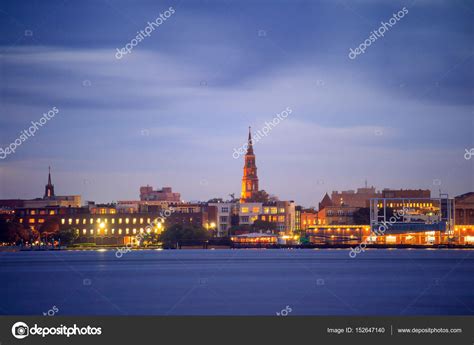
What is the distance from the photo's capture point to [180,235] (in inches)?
5236

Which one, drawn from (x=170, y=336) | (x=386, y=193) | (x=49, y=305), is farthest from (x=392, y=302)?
(x=386, y=193)

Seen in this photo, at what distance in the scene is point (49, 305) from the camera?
4281cm

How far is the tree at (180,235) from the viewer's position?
13262cm

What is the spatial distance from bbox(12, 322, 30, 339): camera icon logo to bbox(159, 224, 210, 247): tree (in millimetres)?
110278

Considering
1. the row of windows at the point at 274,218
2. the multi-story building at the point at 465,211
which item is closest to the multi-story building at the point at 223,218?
the row of windows at the point at 274,218

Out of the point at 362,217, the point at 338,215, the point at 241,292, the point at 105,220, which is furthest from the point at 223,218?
the point at 241,292

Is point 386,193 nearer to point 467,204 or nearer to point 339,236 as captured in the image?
point 467,204
